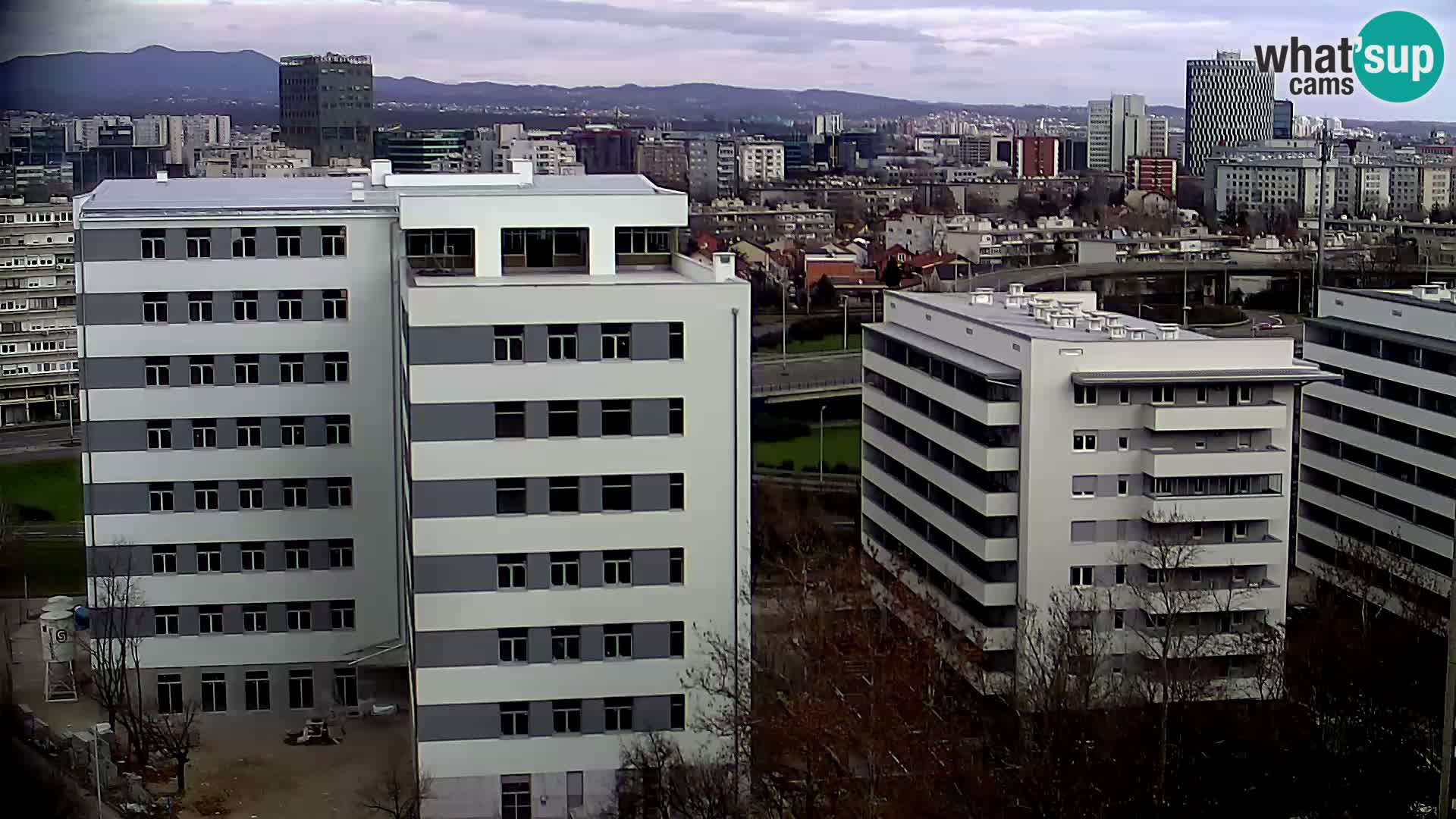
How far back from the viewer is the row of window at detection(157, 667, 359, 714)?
6.06 meters

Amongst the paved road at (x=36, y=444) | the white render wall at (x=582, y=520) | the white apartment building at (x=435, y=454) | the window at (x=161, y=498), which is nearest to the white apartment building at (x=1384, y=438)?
the white render wall at (x=582, y=520)

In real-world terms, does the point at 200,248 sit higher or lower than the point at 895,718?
higher

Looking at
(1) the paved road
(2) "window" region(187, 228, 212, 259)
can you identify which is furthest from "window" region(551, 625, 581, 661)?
(1) the paved road

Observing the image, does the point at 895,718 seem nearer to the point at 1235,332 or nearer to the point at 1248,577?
the point at 1248,577

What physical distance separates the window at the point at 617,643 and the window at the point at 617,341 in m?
0.76

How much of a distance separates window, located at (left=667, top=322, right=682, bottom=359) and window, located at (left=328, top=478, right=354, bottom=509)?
67.8 inches

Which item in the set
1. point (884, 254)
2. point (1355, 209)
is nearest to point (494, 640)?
point (884, 254)

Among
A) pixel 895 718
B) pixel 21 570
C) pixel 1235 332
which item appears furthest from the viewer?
pixel 1235 332

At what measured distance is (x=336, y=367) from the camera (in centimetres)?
604

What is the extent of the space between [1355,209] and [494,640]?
1466 cm

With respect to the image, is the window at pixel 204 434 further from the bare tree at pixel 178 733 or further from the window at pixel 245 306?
the bare tree at pixel 178 733

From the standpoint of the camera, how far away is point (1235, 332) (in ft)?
41.4

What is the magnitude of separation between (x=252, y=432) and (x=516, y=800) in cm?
183

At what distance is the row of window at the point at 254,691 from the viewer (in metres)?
6.06
